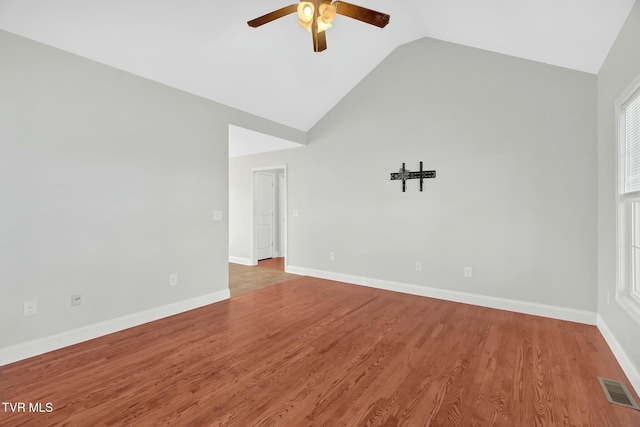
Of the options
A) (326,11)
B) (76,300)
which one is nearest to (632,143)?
(326,11)

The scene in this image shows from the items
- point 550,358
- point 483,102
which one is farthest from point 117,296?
point 483,102

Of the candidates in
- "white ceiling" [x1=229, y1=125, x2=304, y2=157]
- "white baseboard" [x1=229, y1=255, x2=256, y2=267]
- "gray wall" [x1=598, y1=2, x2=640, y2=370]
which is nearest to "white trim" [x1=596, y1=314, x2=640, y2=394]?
"gray wall" [x1=598, y1=2, x2=640, y2=370]

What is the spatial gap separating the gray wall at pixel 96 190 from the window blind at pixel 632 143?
158 inches

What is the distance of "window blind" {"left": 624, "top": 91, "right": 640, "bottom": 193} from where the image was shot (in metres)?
2.15

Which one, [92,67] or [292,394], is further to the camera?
[92,67]

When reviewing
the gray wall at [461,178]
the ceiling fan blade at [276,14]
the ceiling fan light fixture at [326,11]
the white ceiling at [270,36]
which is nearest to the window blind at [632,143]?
the white ceiling at [270,36]

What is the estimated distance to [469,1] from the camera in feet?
9.39

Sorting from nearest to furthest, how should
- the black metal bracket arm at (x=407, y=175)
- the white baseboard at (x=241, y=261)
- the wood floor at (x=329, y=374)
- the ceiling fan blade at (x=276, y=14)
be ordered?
the wood floor at (x=329, y=374) < the ceiling fan blade at (x=276, y=14) < the black metal bracket arm at (x=407, y=175) < the white baseboard at (x=241, y=261)

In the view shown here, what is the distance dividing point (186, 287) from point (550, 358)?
146 inches

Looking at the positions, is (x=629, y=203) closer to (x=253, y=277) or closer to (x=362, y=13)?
(x=362, y=13)

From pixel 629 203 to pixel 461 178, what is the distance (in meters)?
1.67

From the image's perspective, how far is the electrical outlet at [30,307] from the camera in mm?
2463

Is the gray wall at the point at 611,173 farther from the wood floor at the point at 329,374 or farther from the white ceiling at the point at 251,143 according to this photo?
the white ceiling at the point at 251,143

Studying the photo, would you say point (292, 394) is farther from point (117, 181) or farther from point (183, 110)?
point (183, 110)
